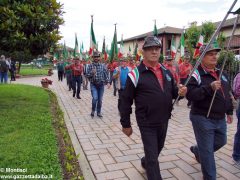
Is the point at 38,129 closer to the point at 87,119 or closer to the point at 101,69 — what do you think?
the point at 87,119

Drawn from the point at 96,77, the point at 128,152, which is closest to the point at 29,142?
the point at 128,152

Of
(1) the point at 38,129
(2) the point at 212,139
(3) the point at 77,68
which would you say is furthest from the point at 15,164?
(3) the point at 77,68

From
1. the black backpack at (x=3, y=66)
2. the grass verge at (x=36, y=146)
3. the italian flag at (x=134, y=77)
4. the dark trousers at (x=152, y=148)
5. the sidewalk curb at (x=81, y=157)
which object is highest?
the italian flag at (x=134, y=77)

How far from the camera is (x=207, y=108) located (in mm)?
3809

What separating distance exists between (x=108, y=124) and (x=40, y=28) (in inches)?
141

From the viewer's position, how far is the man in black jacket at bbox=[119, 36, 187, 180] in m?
3.62

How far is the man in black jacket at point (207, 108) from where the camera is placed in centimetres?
375

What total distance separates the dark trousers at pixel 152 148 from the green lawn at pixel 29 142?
1.32 metres

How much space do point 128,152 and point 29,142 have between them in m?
1.89

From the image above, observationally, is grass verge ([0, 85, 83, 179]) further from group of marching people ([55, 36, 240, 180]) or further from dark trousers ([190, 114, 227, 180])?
dark trousers ([190, 114, 227, 180])

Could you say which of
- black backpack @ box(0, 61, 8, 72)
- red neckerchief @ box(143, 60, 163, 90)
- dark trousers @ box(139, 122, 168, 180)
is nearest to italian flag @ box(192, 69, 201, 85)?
red neckerchief @ box(143, 60, 163, 90)

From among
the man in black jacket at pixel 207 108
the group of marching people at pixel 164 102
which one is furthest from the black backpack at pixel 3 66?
the man in black jacket at pixel 207 108

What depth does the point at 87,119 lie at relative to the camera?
8383 millimetres

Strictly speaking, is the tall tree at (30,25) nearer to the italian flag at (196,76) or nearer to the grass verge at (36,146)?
the grass verge at (36,146)
